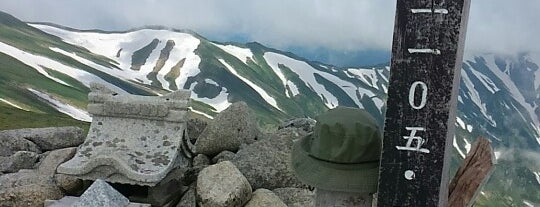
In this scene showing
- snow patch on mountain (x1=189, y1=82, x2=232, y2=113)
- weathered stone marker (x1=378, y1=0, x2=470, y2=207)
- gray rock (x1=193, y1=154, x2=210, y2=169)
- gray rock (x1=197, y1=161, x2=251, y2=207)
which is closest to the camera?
weathered stone marker (x1=378, y1=0, x2=470, y2=207)

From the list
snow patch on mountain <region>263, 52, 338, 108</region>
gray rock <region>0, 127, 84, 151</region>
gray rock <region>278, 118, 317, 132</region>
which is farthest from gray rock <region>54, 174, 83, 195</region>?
snow patch on mountain <region>263, 52, 338, 108</region>

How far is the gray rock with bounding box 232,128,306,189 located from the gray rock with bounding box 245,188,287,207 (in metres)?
0.75

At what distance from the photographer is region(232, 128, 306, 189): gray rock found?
10516 millimetres

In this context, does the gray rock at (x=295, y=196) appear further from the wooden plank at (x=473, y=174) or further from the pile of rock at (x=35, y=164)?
the wooden plank at (x=473, y=174)

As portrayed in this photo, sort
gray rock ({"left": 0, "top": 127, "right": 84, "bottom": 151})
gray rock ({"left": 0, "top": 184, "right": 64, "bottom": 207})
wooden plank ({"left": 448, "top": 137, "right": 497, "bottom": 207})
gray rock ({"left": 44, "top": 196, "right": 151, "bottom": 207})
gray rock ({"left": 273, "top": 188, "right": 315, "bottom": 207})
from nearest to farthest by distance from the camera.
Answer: wooden plank ({"left": 448, "top": 137, "right": 497, "bottom": 207}) < gray rock ({"left": 44, "top": 196, "right": 151, "bottom": 207}) < gray rock ({"left": 273, "top": 188, "right": 315, "bottom": 207}) < gray rock ({"left": 0, "top": 184, "right": 64, "bottom": 207}) < gray rock ({"left": 0, "top": 127, "right": 84, "bottom": 151})

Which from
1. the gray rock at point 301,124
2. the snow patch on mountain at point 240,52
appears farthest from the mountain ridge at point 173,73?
the gray rock at point 301,124

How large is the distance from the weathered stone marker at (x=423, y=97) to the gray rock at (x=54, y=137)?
1049 centimetres

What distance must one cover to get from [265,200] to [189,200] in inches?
63.3

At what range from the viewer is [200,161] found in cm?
1180

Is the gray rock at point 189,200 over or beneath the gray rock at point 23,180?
beneath

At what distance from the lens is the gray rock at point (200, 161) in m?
11.6

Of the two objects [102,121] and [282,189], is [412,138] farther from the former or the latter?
[102,121]

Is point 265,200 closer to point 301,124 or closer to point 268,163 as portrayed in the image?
point 268,163

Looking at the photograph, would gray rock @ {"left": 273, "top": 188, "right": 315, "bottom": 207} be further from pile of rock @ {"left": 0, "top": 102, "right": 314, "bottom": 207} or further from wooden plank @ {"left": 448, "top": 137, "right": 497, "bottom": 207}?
wooden plank @ {"left": 448, "top": 137, "right": 497, "bottom": 207}
